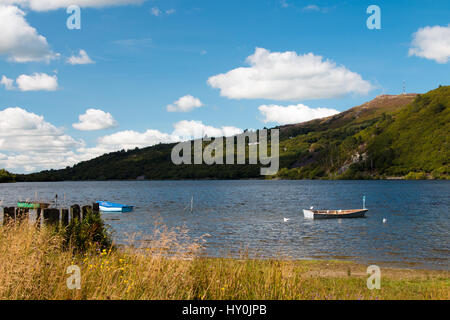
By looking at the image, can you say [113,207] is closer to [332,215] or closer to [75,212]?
[332,215]

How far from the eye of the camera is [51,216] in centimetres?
1454

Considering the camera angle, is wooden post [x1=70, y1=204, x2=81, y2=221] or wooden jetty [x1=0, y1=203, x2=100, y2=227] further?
wooden post [x1=70, y1=204, x2=81, y2=221]

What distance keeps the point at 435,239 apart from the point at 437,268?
14.8 m

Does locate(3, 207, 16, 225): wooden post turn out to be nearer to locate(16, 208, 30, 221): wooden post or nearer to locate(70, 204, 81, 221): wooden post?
locate(16, 208, 30, 221): wooden post

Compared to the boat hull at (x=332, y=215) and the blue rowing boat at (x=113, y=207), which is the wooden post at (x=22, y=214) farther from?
the blue rowing boat at (x=113, y=207)

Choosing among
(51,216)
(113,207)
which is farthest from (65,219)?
(113,207)

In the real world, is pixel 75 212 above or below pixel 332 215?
above

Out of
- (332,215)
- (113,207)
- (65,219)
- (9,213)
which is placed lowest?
(332,215)

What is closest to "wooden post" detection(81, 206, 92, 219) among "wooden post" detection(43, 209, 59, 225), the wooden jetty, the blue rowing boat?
the wooden jetty

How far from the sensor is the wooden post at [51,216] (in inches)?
568

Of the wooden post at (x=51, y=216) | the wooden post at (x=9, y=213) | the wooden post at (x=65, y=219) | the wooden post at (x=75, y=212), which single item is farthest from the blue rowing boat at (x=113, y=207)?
the wooden post at (x=51, y=216)

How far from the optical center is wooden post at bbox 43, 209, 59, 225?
1443 centimetres

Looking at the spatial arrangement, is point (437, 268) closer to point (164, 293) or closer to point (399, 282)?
point (399, 282)
